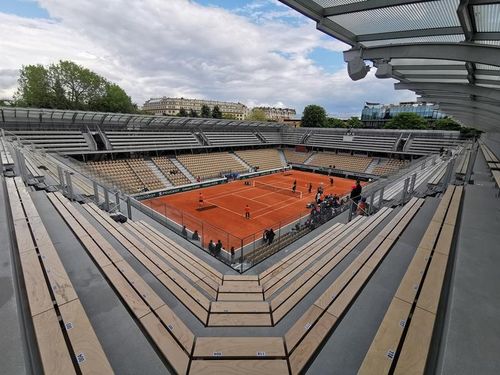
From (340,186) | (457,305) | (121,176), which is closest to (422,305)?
(457,305)

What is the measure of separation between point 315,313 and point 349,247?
3.27 metres

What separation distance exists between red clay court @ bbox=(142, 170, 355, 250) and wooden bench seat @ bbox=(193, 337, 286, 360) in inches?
401

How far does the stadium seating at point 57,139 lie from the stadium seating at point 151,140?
125 inches

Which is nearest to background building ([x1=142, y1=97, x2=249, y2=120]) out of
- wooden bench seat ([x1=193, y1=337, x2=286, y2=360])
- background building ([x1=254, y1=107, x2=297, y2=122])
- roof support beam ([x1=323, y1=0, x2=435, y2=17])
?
background building ([x1=254, y1=107, x2=297, y2=122])

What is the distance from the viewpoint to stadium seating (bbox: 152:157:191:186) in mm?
30984

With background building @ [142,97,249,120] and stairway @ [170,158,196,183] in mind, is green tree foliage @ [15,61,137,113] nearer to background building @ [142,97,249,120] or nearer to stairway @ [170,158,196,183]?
stairway @ [170,158,196,183]

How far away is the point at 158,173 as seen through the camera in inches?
1213

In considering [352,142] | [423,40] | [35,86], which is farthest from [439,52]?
[35,86]

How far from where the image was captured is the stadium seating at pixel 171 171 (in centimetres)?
3098

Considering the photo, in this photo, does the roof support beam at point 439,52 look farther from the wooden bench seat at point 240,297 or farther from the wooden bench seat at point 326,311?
the wooden bench seat at point 240,297

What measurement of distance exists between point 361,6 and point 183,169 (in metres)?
31.3

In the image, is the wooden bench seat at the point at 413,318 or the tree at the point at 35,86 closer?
the wooden bench seat at the point at 413,318

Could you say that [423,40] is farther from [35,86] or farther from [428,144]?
[35,86]

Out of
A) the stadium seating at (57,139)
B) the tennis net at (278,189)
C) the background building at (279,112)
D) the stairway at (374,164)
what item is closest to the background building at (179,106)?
the background building at (279,112)
